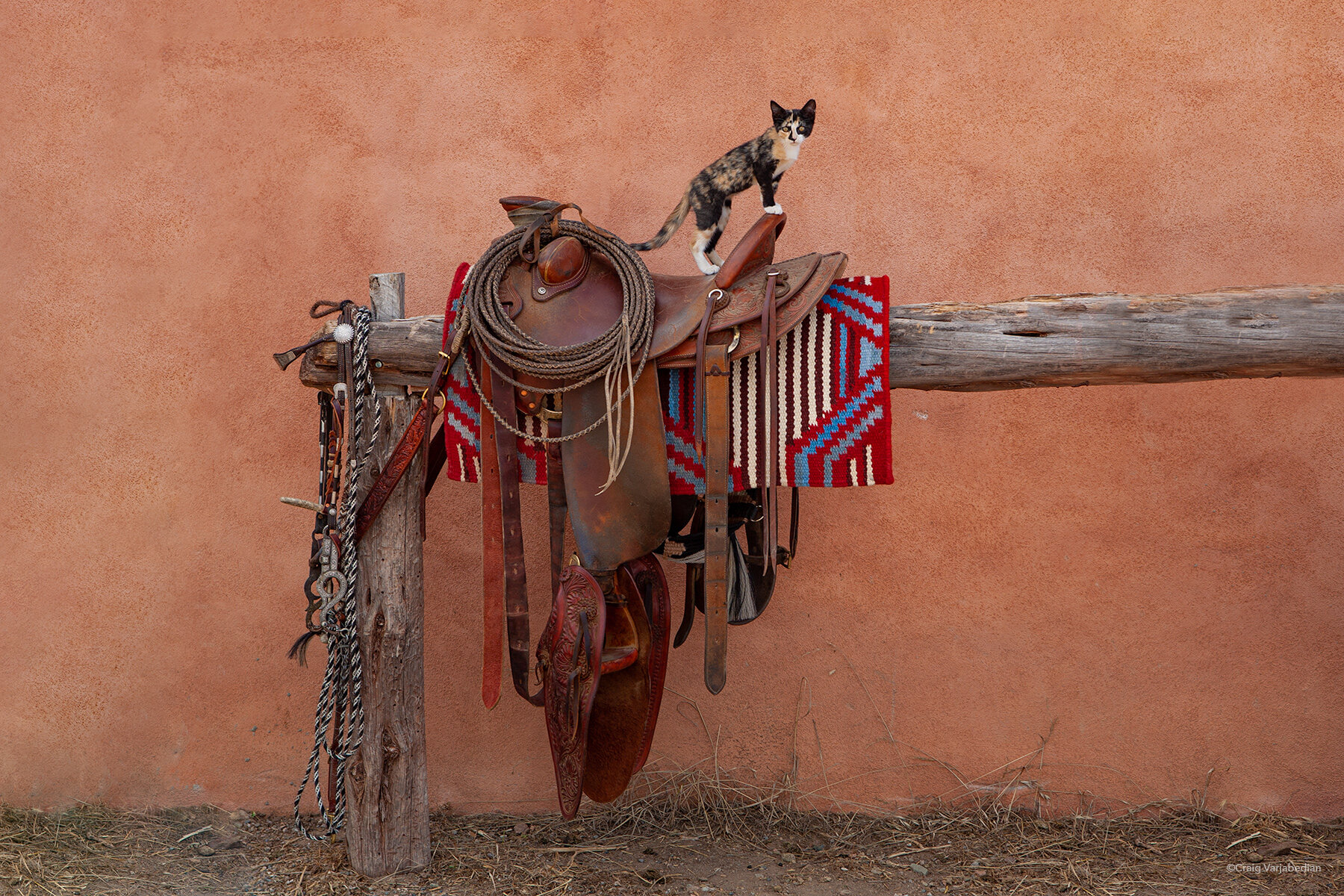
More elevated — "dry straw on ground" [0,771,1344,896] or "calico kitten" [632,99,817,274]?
"calico kitten" [632,99,817,274]

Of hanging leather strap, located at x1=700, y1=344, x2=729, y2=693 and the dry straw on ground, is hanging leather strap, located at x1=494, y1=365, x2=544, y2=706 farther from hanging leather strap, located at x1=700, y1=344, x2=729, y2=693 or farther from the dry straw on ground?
the dry straw on ground

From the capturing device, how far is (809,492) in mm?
2367

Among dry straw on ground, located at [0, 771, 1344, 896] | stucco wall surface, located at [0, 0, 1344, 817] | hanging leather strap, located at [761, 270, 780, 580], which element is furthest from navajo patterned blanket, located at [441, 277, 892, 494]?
dry straw on ground, located at [0, 771, 1344, 896]

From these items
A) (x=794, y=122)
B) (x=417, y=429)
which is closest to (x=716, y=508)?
(x=417, y=429)

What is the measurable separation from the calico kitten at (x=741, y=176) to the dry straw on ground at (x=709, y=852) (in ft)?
4.63

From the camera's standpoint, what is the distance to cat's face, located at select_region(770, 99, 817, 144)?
6.36 ft

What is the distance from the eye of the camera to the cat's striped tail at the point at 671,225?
2049mm

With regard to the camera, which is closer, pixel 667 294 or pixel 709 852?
Result: pixel 667 294

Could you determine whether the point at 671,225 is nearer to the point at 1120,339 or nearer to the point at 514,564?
the point at 514,564

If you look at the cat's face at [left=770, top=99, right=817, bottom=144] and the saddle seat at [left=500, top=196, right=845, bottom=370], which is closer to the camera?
the saddle seat at [left=500, top=196, right=845, bottom=370]

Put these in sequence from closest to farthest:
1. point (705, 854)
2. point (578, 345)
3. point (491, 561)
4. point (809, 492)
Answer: point (578, 345) → point (491, 561) → point (705, 854) → point (809, 492)

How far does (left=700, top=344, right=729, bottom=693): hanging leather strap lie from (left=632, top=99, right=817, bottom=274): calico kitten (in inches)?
17.2

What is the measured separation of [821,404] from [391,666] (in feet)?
3.56

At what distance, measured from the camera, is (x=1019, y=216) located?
226 cm
